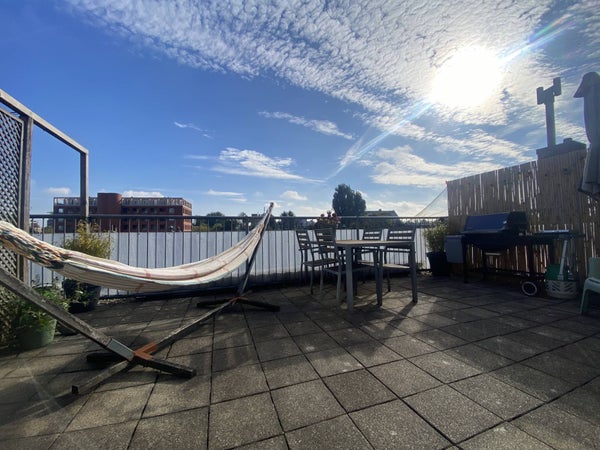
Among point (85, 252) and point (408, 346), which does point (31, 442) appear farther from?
point (85, 252)

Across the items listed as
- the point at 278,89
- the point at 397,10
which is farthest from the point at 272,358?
the point at 278,89

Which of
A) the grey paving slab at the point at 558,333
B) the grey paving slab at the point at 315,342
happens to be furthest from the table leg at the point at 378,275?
the grey paving slab at the point at 558,333

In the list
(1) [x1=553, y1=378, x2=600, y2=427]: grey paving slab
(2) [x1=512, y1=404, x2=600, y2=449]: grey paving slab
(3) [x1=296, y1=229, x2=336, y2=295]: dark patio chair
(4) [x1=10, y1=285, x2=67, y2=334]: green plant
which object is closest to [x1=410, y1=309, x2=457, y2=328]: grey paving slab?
(1) [x1=553, y1=378, x2=600, y2=427]: grey paving slab

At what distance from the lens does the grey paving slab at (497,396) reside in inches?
51.9

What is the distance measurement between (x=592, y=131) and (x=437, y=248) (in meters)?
3.08

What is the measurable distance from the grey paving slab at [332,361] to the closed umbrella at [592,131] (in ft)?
12.3

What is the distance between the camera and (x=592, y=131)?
3.16 metres

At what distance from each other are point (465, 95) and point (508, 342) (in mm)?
4650

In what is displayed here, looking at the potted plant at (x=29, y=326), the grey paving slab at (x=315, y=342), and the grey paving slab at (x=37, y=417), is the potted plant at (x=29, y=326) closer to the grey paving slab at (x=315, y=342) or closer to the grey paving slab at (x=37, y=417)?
the grey paving slab at (x=37, y=417)

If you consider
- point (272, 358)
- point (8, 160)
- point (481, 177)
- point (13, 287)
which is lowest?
point (272, 358)

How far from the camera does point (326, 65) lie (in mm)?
5277

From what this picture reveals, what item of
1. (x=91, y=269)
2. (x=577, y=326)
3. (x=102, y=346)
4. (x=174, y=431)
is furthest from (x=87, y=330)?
(x=577, y=326)

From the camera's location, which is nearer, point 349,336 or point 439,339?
point 439,339

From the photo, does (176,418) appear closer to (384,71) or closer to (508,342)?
(508,342)
